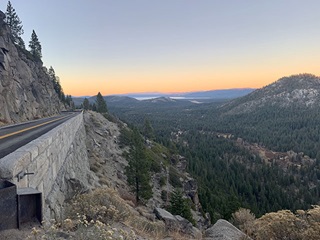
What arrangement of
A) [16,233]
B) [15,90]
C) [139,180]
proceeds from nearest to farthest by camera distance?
1. [16,233]
2. [139,180]
3. [15,90]

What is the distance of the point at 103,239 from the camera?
13.6 ft

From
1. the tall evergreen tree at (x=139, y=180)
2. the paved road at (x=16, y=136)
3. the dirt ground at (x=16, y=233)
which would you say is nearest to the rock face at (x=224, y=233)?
the dirt ground at (x=16, y=233)

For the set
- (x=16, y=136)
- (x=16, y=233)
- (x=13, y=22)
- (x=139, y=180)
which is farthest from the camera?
(x=13, y=22)

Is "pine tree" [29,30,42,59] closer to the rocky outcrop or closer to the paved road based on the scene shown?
the paved road

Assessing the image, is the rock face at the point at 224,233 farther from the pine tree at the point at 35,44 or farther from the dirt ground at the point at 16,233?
the pine tree at the point at 35,44

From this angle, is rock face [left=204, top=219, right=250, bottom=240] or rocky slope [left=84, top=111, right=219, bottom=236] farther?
rocky slope [left=84, top=111, right=219, bottom=236]

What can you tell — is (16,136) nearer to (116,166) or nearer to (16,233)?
(16,233)

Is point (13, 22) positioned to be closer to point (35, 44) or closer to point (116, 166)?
point (35, 44)

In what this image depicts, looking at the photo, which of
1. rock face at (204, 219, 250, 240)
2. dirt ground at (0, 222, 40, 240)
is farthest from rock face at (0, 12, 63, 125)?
dirt ground at (0, 222, 40, 240)

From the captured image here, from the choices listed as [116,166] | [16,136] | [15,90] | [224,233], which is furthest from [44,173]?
[15,90]

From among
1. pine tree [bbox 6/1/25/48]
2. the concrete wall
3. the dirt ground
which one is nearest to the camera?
the dirt ground

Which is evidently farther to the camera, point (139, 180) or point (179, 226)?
point (139, 180)

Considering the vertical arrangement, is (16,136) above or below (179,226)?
above

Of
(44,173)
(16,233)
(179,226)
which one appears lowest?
(179,226)
